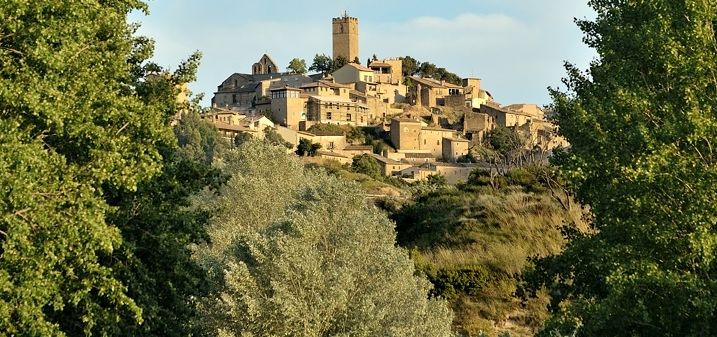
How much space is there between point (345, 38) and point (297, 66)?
14.8m

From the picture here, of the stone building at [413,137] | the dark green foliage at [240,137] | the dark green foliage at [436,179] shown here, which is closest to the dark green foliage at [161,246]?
the dark green foliage at [436,179]

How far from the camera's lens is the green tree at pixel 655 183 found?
1272 centimetres

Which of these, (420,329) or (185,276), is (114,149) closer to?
(185,276)

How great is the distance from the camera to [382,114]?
120m

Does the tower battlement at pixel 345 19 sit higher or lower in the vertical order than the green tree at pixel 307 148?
higher

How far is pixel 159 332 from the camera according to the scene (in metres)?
15.3

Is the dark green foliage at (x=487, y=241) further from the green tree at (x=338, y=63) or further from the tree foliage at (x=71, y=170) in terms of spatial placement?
the green tree at (x=338, y=63)

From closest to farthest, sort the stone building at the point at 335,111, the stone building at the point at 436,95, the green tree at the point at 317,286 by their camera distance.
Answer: the green tree at the point at 317,286
the stone building at the point at 335,111
the stone building at the point at 436,95

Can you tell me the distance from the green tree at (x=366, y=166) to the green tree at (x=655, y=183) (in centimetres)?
7505

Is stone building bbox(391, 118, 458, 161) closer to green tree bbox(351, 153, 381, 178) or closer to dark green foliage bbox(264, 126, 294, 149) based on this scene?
green tree bbox(351, 153, 381, 178)

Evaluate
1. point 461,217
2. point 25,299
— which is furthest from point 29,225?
point 461,217

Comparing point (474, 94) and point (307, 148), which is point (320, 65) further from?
point (307, 148)

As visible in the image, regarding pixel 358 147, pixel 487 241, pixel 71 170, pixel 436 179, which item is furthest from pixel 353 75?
pixel 71 170

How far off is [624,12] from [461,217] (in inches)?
994
